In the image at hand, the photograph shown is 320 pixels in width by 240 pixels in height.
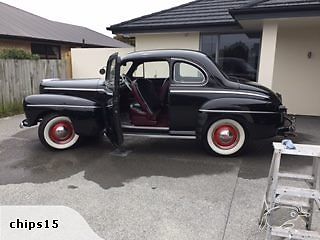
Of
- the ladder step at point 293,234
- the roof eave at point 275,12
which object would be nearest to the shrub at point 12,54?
the roof eave at point 275,12

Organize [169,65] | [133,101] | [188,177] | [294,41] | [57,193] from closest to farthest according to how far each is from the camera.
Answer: [57,193] < [188,177] < [169,65] < [133,101] < [294,41]

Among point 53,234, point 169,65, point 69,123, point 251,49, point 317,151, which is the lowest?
point 53,234

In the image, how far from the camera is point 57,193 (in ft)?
12.0

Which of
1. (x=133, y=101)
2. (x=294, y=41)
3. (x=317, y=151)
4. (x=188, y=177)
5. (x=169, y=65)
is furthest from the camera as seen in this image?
(x=294, y=41)

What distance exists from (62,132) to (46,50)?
12861mm

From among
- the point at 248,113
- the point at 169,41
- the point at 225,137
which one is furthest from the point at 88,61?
the point at 248,113

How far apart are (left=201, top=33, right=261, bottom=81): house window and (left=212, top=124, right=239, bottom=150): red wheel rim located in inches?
164

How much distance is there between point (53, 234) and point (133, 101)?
326cm

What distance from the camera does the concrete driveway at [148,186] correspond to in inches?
116

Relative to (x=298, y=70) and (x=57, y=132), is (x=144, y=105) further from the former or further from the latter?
(x=298, y=70)

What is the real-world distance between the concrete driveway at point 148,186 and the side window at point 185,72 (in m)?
1.36

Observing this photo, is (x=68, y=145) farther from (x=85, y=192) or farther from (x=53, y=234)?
(x=53, y=234)

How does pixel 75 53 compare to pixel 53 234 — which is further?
pixel 75 53

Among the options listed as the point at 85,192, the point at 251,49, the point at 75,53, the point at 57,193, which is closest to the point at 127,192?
the point at 85,192
